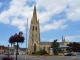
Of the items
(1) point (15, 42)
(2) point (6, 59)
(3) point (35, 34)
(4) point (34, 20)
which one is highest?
(4) point (34, 20)

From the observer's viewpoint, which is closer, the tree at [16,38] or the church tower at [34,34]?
the tree at [16,38]

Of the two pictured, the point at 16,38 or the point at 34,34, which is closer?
the point at 16,38

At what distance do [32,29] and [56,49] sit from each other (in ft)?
289

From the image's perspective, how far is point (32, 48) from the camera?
18312cm

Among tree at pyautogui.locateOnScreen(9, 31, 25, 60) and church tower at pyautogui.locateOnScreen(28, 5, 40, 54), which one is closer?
tree at pyautogui.locateOnScreen(9, 31, 25, 60)

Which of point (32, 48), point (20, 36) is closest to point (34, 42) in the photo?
point (32, 48)

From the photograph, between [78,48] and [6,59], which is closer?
[6,59]

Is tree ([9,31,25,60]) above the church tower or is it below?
below

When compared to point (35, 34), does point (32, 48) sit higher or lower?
lower

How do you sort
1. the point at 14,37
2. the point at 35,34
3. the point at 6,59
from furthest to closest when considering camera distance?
1. the point at 35,34
2. the point at 14,37
3. the point at 6,59

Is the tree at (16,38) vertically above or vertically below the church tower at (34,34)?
below

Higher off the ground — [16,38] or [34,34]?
[34,34]

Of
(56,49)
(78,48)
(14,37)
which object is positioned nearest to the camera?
(14,37)

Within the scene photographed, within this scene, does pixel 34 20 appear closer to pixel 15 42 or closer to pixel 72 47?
pixel 72 47
